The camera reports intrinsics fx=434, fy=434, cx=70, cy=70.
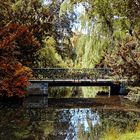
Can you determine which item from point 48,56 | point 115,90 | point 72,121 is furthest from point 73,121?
point 115,90

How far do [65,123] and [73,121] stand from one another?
702 millimetres

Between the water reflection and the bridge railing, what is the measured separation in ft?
26.0

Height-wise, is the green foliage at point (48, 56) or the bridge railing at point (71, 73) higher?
the green foliage at point (48, 56)

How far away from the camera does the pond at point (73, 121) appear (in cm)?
1551

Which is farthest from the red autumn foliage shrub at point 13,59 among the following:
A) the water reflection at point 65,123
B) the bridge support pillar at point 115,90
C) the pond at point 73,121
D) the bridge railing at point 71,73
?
the bridge support pillar at point 115,90

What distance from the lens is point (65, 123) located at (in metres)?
18.6

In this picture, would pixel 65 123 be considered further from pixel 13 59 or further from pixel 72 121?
pixel 13 59

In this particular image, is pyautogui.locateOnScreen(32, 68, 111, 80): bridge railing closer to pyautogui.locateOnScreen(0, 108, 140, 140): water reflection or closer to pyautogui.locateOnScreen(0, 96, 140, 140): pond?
pyautogui.locateOnScreen(0, 96, 140, 140): pond

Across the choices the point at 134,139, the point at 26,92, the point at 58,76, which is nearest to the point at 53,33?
the point at 58,76

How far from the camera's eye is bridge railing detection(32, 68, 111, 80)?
31812 millimetres

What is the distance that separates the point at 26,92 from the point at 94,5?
1370 centimetres

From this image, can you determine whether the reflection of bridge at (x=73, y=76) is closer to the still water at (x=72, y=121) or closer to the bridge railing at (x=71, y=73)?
the bridge railing at (x=71, y=73)

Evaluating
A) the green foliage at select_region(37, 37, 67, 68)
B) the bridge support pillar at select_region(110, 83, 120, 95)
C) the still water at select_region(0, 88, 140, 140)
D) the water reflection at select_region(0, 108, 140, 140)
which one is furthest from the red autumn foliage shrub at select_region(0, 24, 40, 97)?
the bridge support pillar at select_region(110, 83, 120, 95)

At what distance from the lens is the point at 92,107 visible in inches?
998
